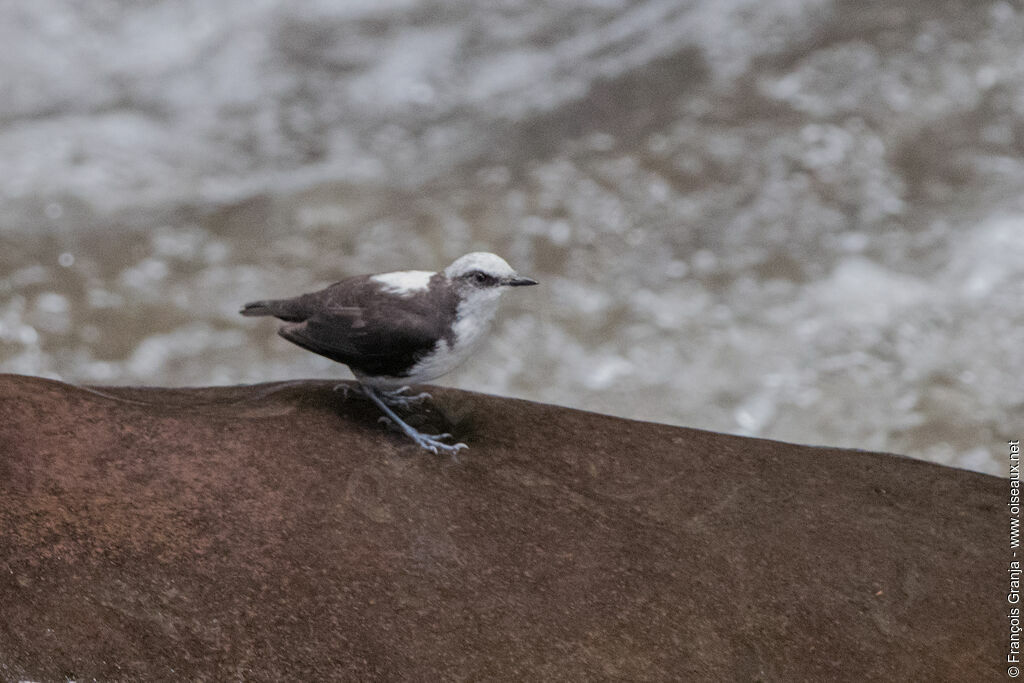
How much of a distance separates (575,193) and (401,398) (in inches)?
128

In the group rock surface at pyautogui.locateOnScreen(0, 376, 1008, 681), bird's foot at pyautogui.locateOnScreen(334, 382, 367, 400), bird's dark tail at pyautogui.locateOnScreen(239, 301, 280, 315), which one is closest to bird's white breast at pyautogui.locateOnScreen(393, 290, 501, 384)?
rock surface at pyautogui.locateOnScreen(0, 376, 1008, 681)

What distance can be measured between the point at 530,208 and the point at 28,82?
4195 millimetres

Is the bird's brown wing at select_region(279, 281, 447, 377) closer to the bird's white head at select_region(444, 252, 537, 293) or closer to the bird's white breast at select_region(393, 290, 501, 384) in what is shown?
the bird's white breast at select_region(393, 290, 501, 384)

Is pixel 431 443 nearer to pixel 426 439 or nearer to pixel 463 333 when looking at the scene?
pixel 426 439

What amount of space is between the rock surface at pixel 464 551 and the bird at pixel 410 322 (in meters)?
0.27

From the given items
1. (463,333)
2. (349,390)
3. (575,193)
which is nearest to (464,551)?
(463,333)

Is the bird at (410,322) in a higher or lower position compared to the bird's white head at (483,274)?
lower

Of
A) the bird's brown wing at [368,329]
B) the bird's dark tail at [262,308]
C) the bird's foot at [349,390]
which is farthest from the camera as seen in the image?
the bird's foot at [349,390]

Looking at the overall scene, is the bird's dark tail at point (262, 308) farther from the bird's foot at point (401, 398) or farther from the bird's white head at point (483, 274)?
the bird's white head at point (483, 274)

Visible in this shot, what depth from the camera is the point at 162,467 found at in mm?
3125

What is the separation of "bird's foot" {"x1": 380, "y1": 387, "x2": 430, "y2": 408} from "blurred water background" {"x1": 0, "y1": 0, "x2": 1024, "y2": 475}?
1.51 meters

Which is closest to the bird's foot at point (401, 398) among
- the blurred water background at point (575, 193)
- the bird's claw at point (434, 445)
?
the bird's claw at point (434, 445)

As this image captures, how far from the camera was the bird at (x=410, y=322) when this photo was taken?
10.7ft

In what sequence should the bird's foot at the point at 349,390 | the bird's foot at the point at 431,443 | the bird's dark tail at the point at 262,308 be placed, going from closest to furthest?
1. the bird's foot at the point at 431,443
2. the bird's dark tail at the point at 262,308
3. the bird's foot at the point at 349,390
